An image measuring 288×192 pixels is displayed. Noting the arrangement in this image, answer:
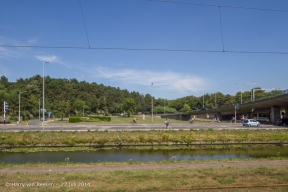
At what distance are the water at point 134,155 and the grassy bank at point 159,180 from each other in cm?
819

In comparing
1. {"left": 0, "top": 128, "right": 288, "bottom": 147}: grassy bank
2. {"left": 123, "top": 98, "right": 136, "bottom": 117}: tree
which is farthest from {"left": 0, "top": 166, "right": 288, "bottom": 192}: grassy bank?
{"left": 123, "top": 98, "right": 136, "bottom": 117}: tree

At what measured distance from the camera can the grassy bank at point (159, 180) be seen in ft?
34.7

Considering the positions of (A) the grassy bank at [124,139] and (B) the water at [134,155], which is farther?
(A) the grassy bank at [124,139]

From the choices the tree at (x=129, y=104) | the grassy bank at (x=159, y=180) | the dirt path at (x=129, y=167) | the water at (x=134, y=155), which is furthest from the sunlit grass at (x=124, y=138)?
the tree at (x=129, y=104)

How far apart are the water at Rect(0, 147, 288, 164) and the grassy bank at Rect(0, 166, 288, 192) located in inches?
323

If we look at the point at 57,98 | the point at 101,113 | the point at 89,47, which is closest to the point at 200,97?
the point at 101,113

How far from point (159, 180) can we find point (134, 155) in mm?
12243

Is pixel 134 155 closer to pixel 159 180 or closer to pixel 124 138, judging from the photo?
pixel 124 138

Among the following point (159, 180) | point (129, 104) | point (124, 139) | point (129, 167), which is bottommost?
point (124, 139)

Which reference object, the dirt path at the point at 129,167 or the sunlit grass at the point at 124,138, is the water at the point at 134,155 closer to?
the sunlit grass at the point at 124,138

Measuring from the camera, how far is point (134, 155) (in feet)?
77.8

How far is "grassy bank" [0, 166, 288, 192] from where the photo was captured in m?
10.6

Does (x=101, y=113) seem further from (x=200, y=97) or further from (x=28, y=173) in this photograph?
(x=28, y=173)

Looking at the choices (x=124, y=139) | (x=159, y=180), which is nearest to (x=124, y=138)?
(x=124, y=139)
